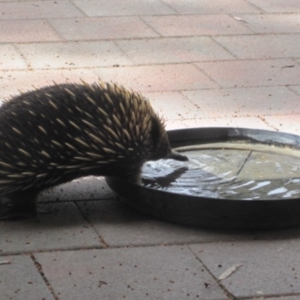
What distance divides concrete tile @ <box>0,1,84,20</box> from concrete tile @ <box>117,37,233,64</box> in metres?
1.31

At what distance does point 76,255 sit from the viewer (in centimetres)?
460

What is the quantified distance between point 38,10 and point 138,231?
570cm

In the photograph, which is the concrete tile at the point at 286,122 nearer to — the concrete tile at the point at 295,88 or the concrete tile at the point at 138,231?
the concrete tile at the point at 295,88

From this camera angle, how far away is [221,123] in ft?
22.5

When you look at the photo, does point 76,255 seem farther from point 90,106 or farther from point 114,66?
Result: point 114,66

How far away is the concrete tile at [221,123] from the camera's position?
6816 mm

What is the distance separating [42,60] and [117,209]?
3369 mm

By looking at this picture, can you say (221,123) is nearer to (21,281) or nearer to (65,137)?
(65,137)

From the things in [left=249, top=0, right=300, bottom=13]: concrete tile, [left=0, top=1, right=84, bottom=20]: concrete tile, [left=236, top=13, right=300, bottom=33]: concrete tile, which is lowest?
[left=0, top=1, right=84, bottom=20]: concrete tile

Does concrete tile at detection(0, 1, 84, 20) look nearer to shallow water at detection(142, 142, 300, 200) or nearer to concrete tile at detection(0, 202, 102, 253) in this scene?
shallow water at detection(142, 142, 300, 200)

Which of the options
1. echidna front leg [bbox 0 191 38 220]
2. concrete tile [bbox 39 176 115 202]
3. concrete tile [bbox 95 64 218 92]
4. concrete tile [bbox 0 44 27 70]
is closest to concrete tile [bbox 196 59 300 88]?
concrete tile [bbox 95 64 218 92]

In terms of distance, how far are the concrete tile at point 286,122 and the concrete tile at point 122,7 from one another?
3.52m

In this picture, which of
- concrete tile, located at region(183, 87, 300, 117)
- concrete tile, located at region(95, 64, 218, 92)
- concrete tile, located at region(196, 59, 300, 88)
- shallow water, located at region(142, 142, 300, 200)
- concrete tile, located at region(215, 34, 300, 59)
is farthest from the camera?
concrete tile, located at region(215, 34, 300, 59)

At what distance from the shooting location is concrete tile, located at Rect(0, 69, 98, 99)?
24.5 ft
